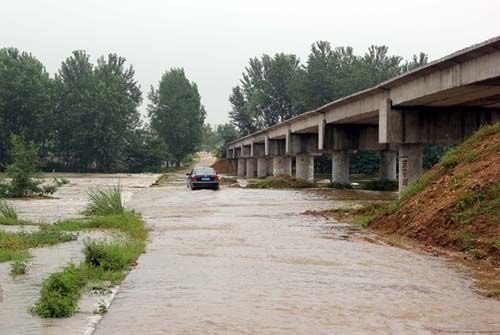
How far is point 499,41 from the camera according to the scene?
21.1 m

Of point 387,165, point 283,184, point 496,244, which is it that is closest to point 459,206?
point 496,244

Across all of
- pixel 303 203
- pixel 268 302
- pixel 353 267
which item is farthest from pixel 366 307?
pixel 303 203

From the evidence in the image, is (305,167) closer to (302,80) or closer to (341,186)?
(341,186)

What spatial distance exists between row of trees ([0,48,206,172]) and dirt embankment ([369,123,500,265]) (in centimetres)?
6750

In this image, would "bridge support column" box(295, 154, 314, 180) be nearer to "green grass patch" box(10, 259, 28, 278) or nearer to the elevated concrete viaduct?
the elevated concrete viaduct

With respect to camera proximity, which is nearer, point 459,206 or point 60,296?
point 60,296

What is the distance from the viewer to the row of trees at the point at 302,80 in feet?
333

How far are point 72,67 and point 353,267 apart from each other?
10101cm

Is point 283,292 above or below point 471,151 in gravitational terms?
below

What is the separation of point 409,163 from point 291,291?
2487 cm

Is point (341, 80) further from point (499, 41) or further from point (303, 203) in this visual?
point (499, 41)

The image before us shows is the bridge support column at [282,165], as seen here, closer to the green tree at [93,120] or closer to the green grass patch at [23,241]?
the green tree at [93,120]

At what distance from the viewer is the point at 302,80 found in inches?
4072

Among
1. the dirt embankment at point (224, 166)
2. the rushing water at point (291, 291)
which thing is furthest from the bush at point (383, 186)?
the dirt embankment at point (224, 166)
